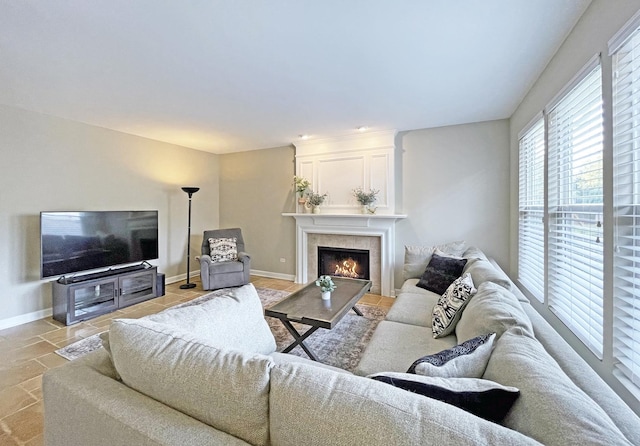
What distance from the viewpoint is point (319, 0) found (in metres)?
1.66

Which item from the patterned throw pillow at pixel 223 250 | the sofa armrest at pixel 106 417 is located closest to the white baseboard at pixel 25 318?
the patterned throw pillow at pixel 223 250

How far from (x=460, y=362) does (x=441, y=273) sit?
2.17 metres

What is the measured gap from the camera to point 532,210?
2.94m

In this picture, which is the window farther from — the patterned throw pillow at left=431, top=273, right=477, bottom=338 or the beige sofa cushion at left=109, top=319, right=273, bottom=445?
the beige sofa cushion at left=109, top=319, right=273, bottom=445

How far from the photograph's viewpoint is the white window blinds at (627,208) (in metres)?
1.28

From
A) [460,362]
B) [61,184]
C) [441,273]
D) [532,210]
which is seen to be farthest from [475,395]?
[61,184]

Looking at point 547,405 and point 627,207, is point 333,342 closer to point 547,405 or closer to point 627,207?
point 547,405

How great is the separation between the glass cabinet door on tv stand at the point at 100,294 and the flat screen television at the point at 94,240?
26 centimetres

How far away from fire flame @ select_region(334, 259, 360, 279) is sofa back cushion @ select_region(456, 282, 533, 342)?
2.90 metres

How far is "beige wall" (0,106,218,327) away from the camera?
3287 millimetres

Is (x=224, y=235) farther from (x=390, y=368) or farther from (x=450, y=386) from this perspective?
(x=450, y=386)

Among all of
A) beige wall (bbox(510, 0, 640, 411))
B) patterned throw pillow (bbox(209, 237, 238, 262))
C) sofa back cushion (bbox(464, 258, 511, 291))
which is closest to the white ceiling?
beige wall (bbox(510, 0, 640, 411))

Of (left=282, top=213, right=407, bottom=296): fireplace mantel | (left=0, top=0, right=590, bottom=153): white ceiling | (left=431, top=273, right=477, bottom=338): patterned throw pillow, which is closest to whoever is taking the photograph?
(left=0, top=0, right=590, bottom=153): white ceiling

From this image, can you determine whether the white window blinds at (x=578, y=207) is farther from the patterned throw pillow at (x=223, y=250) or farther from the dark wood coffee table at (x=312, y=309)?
the patterned throw pillow at (x=223, y=250)
